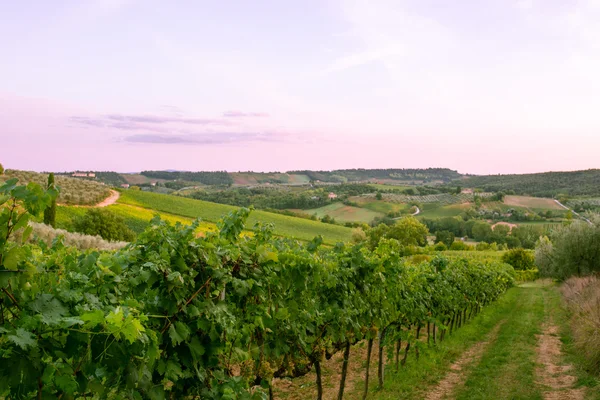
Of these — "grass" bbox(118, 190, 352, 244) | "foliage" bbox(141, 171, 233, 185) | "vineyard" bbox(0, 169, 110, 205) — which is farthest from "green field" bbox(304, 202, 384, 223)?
"vineyard" bbox(0, 169, 110, 205)

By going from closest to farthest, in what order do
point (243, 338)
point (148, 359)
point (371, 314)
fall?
point (148, 359) < point (243, 338) < point (371, 314)

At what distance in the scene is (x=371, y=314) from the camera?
8.12m

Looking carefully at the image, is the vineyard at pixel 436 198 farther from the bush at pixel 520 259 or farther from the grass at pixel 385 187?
the bush at pixel 520 259

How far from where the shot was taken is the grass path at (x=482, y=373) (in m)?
9.73

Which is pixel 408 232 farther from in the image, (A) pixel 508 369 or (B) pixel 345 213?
(A) pixel 508 369

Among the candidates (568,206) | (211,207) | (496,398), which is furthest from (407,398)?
(568,206)

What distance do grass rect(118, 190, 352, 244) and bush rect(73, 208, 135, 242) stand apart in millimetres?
14896

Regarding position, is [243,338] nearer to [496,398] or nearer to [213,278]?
[213,278]

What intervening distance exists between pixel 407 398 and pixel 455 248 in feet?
219

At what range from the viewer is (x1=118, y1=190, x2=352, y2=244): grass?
6233 cm

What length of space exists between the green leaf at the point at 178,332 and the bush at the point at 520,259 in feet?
196

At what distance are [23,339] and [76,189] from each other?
61.9 meters

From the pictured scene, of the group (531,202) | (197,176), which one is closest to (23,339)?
(531,202)

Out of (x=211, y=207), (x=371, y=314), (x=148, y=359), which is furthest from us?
(x=211, y=207)
